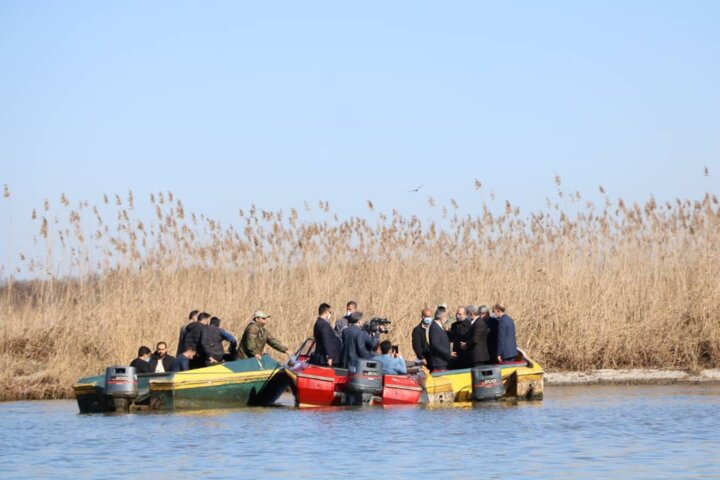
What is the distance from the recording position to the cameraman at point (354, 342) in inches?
861

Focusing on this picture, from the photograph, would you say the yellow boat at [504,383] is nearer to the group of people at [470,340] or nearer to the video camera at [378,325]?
the group of people at [470,340]

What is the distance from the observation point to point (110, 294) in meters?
25.8

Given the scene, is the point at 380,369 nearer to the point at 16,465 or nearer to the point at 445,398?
the point at 445,398

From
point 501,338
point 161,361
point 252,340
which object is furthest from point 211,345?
point 501,338

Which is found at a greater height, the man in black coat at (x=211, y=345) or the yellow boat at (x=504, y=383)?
the man in black coat at (x=211, y=345)

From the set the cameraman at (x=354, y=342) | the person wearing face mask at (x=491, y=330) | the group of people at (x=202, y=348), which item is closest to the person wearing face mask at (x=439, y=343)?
the person wearing face mask at (x=491, y=330)

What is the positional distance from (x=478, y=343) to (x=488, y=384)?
0.96 metres

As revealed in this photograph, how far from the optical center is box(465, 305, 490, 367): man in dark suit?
71.5 ft

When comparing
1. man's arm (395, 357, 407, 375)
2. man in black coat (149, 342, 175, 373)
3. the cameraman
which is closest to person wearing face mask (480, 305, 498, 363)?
man's arm (395, 357, 407, 375)

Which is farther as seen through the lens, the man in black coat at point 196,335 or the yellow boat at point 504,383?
the man in black coat at point 196,335

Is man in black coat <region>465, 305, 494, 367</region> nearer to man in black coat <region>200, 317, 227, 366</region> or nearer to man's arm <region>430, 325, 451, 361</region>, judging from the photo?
man's arm <region>430, 325, 451, 361</region>

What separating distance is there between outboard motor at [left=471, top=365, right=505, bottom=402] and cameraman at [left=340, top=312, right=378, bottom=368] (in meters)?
1.84

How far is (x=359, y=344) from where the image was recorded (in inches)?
860

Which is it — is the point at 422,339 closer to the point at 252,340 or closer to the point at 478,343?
the point at 478,343
